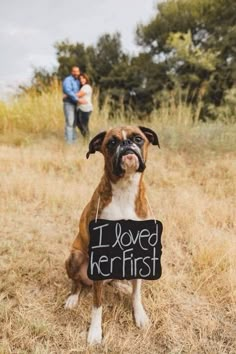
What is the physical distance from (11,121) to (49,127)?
2.86 feet

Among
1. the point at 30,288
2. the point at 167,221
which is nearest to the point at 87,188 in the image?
the point at 167,221

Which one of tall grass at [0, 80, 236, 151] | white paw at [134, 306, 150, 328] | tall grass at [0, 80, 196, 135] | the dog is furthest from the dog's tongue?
tall grass at [0, 80, 196, 135]

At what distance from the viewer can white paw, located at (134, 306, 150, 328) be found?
248cm

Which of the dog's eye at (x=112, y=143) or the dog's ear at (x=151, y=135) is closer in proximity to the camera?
the dog's eye at (x=112, y=143)

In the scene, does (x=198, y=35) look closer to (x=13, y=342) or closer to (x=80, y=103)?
(x=80, y=103)

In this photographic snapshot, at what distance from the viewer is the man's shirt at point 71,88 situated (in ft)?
24.0

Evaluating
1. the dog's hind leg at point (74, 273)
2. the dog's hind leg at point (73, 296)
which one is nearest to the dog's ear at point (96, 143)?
the dog's hind leg at point (74, 273)

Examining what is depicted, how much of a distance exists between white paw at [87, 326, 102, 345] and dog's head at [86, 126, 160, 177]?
0.89 metres

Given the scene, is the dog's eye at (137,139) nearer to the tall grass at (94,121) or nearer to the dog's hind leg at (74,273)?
the dog's hind leg at (74,273)

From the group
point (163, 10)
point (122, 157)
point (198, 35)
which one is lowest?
point (122, 157)

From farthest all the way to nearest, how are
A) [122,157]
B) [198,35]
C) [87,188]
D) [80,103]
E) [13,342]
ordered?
[198,35]
[80,103]
[87,188]
[13,342]
[122,157]

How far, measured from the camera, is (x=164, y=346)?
2365mm

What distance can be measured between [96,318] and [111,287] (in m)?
0.45

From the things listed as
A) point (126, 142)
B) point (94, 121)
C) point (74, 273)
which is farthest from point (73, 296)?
point (94, 121)
